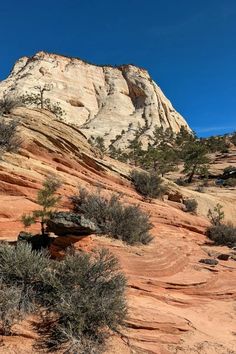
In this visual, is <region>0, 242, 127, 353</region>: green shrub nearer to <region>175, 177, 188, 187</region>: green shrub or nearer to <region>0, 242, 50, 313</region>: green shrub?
<region>0, 242, 50, 313</region>: green shrub

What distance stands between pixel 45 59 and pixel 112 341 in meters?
92.4

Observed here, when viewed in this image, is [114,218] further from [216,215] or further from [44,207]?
[216,215]

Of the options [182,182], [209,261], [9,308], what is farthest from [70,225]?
[182,182]

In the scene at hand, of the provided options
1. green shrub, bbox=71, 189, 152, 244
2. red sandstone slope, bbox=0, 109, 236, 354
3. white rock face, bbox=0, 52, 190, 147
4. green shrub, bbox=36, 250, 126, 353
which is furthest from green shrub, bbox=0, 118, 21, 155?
→ white rock face, bbox=0, 52, 190, 147

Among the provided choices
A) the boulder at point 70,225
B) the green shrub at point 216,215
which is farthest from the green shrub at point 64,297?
the green shrub at point 216,215

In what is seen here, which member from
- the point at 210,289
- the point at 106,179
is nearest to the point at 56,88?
the point at 106,179

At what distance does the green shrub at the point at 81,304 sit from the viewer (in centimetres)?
636

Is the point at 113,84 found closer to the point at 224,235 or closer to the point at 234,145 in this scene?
the point at 234,145

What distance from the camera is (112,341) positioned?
6.74m

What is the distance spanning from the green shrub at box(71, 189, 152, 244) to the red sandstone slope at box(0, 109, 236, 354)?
453 mm

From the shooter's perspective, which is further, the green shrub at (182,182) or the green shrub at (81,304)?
the green shrub at (182,182)

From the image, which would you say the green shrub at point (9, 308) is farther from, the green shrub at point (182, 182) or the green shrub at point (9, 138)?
the green shrub at point (182, 182)

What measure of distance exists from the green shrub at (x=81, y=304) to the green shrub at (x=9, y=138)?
7.75m

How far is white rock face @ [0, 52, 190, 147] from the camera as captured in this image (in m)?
80.6
